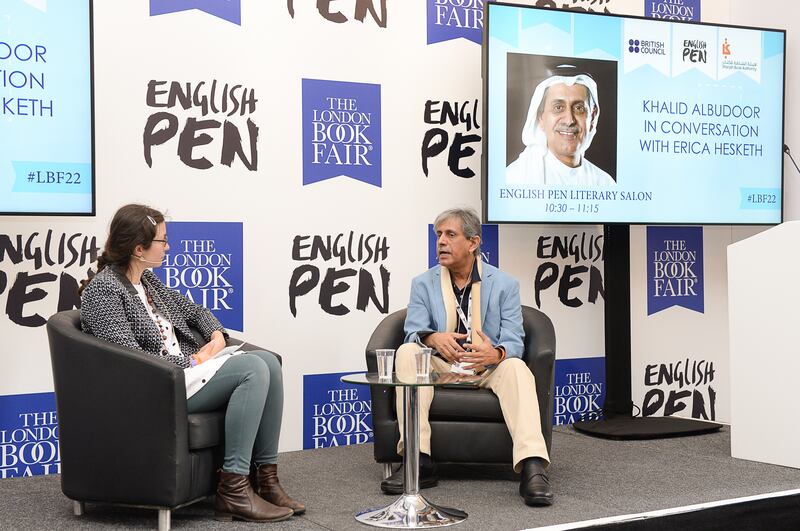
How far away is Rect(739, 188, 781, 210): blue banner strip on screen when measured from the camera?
5309mm

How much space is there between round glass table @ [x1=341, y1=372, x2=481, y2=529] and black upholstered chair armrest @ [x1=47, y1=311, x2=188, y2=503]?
0.60 m

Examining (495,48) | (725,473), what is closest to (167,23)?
(495,48)

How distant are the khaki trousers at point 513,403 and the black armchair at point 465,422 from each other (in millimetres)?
44

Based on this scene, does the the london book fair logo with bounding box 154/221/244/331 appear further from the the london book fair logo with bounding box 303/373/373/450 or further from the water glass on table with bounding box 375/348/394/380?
the water glass on table with bounding box 375/348/394/380

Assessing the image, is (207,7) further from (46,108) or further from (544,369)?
(544,369)

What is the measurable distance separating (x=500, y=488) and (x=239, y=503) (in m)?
1.11

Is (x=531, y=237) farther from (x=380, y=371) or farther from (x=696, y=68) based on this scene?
(x=380, y=371)

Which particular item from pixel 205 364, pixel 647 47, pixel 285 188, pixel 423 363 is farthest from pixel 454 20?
pixel 205 364

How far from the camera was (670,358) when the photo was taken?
18.8ft

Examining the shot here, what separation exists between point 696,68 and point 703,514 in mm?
A: 2585

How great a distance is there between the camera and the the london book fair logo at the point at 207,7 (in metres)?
4.36

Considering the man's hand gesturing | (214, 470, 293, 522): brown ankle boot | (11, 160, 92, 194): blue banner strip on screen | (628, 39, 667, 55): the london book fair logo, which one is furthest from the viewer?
(628, 39, 667, 55): the london book fair logo

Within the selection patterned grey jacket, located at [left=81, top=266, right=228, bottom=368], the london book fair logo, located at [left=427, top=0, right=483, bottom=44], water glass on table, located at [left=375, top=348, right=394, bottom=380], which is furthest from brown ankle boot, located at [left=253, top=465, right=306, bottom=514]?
the london book fair logo, located at [left=427, top=0, right=483, bottom=44]

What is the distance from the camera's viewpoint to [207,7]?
448 centimetres
